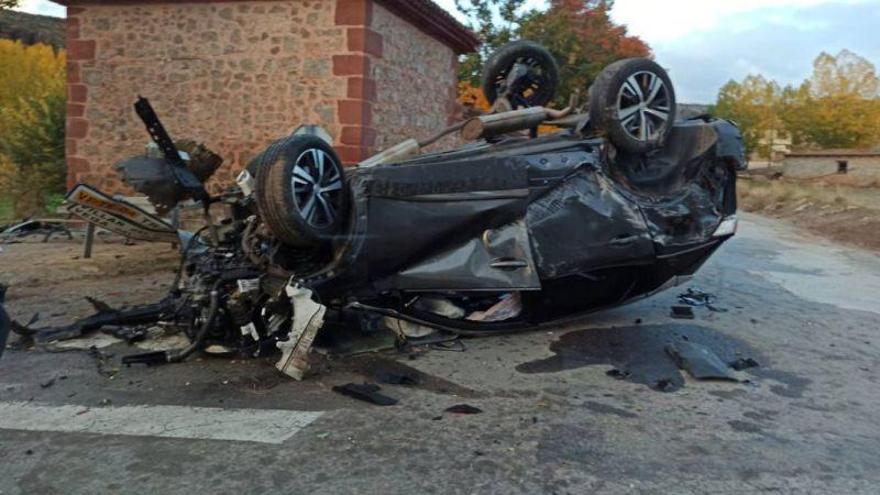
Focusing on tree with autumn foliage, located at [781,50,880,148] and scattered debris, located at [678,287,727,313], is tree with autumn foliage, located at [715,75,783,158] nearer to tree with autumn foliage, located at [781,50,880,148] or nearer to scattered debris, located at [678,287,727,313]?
tree with autumn foliage, located at [781,50,880,148]

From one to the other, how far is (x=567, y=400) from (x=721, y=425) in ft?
3.21

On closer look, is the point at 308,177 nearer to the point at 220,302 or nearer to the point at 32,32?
the point at 220,302

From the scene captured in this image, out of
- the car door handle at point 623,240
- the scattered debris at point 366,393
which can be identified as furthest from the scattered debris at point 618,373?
the scattered debris at point 366,393

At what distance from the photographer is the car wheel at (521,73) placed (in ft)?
27.5

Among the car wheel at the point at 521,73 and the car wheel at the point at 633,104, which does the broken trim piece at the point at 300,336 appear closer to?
the car wheel at the point at 633,104

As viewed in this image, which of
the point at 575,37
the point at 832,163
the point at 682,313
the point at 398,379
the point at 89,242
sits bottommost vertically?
the point at 398,379

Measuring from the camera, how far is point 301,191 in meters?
5.29

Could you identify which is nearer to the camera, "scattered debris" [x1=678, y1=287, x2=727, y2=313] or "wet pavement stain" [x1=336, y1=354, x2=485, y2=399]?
"wet pavement stain" [x1=336, y1=354, x2=485, y2=399]

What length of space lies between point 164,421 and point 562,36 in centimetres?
2446

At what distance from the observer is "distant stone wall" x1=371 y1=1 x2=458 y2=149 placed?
11523mm

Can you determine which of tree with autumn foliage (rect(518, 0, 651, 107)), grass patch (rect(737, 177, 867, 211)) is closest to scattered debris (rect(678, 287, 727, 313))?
tree with autumn foliage (rect(518, 0, 651, 107))

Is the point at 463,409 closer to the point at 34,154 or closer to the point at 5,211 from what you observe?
the point at 34,154

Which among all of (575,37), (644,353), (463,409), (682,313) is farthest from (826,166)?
(463,409)

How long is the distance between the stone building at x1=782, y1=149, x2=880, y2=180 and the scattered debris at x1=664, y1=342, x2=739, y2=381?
4139 cm
